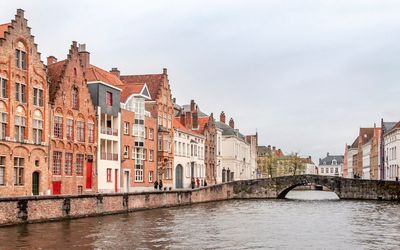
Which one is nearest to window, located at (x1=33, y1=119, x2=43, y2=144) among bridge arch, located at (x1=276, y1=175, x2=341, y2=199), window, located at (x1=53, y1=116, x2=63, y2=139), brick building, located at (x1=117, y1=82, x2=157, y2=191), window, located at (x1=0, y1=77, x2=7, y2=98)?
window, located at (x1=53, y1=116, x2=63, y2=139)

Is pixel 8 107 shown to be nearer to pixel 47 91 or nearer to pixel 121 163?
pixel 47 91

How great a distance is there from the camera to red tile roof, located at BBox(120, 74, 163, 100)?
5906 centimetres

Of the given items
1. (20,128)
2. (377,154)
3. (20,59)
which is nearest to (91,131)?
(20,128)

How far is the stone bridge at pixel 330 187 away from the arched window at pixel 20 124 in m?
30.5

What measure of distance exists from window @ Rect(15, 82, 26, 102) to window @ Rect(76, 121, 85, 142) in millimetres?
6430

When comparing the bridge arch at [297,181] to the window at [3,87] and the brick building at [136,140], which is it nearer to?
the brick building at [136,140]

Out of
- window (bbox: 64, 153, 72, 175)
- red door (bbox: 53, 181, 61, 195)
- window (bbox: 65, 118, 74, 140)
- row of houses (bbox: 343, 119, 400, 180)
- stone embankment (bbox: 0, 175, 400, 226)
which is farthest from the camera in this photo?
row of houses (bbox: 343, 119, 400, 180)

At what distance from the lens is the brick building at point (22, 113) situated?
3662 centimetres

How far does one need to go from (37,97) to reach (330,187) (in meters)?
36.7

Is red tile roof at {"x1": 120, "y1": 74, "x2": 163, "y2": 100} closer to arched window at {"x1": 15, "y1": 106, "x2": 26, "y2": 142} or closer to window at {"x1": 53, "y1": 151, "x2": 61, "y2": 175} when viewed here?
window at {"x1": 53, "y1": 151, "x2": 61, "y2": 175}

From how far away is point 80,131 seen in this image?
44.7 metres

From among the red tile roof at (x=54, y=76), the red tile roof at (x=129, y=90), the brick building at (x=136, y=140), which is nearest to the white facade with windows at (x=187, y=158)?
the brick building at (x=136, y=140)

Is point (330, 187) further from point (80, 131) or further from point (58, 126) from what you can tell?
point (58, 126)

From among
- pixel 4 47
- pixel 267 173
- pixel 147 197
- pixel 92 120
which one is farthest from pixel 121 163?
pixel 267 173
